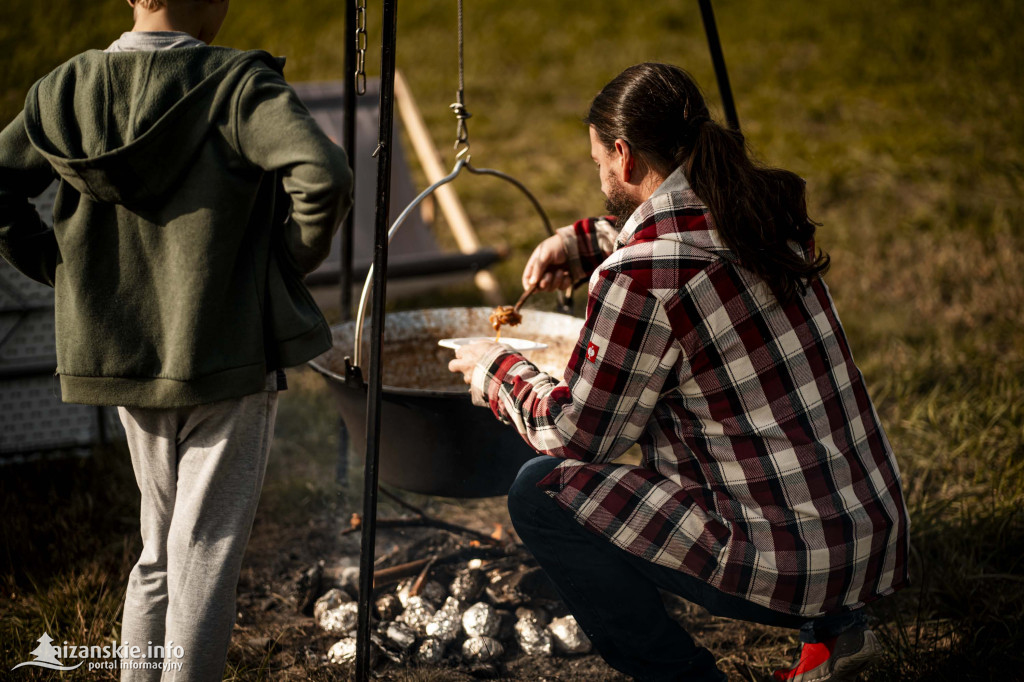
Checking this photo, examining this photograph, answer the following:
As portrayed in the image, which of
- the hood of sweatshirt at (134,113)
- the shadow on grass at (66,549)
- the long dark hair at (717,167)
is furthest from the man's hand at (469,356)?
the shadow on grass at (66,549)

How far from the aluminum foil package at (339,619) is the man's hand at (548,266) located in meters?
0.96

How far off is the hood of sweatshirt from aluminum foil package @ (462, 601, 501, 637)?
1298 millimetres

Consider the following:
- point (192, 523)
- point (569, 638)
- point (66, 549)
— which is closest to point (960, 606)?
point (569, 638)

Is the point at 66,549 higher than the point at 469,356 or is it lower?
lower

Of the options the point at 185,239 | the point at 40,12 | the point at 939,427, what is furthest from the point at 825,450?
the point at 40,12

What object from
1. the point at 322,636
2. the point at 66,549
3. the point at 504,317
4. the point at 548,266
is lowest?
the point at 322,636

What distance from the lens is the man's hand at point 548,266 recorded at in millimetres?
2268

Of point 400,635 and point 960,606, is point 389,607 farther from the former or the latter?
point 960,606

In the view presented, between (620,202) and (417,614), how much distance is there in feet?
3.93

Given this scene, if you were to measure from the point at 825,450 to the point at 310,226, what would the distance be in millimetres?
1005

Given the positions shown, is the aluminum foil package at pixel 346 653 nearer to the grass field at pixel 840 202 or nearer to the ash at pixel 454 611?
the ash at pixel 454 611

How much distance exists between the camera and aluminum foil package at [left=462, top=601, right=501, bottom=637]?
221 cm

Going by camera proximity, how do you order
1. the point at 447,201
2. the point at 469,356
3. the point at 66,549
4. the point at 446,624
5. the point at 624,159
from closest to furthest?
the point at 624,159 < the point at 469,356 < the point at 446,624 < the point at 66,549 < the point at 447,201

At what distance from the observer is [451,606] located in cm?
229
